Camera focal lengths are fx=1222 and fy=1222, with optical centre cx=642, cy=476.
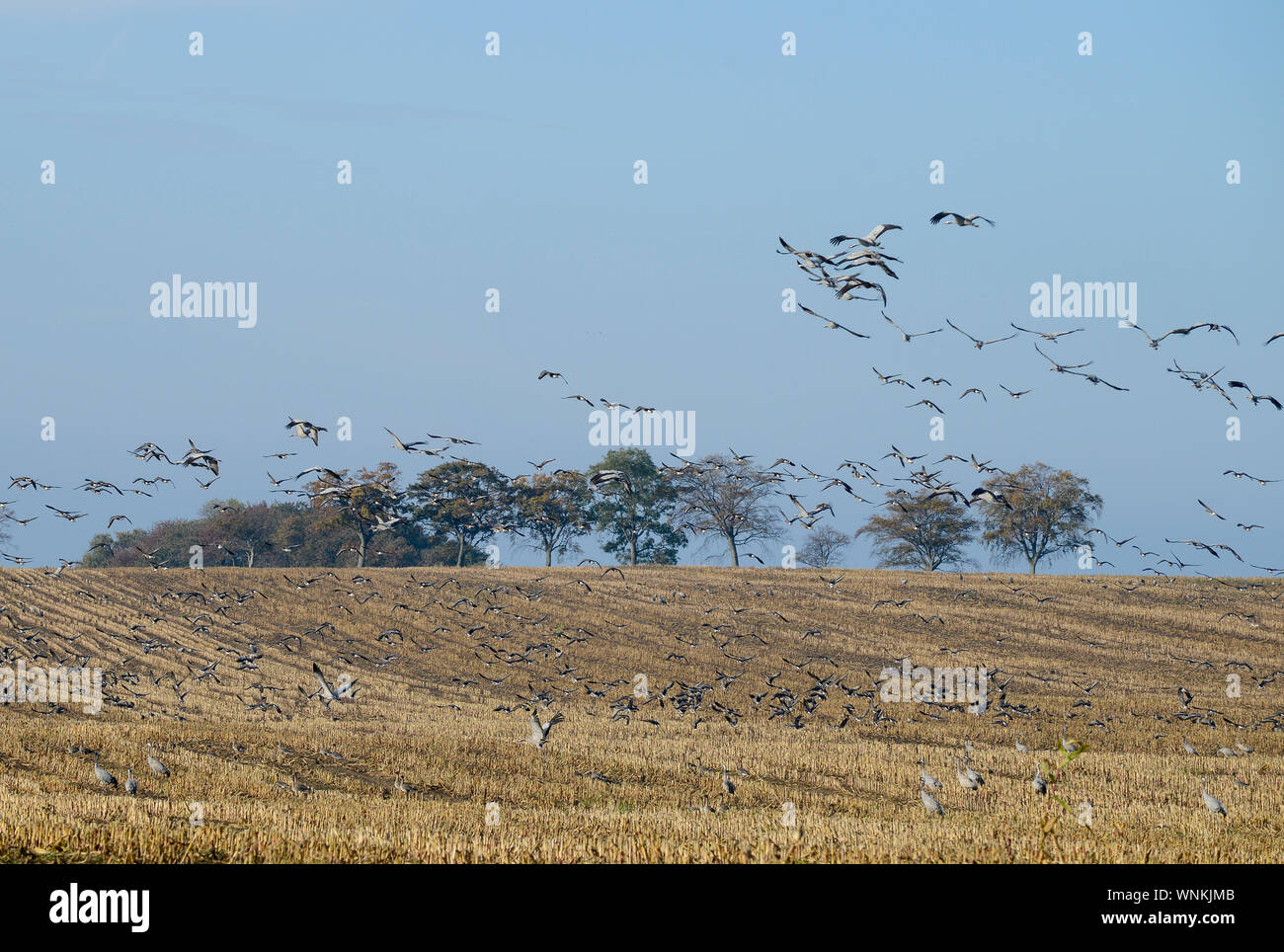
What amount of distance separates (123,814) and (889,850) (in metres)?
10.9

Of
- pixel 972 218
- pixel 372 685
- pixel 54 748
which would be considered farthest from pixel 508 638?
pixel 972 218

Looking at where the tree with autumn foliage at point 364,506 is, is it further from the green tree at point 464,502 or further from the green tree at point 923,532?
the green tree at point 923,532

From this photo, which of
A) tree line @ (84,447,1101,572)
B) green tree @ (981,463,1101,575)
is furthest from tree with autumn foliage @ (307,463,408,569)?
green tree @ (981,463,1101,575)

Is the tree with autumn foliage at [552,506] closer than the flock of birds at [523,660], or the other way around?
the flock of birds at [523,660]

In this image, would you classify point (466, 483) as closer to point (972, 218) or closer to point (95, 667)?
point (95, 667)

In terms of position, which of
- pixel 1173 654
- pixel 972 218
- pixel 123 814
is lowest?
pixel 1173 654

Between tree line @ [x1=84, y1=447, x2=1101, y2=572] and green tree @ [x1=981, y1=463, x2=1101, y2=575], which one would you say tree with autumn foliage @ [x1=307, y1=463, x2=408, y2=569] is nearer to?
tree line @ [x1=84, y1=447, x2=1101, y2=572]

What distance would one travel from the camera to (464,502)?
116m

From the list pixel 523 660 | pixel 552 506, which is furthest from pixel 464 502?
pixel 523 660

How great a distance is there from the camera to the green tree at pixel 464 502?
116 meters

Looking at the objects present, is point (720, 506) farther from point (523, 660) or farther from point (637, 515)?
point (523, 660)

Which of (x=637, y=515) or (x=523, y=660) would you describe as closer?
(x=523, y=660)

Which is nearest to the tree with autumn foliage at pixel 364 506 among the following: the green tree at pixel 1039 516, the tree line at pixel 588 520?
the tree line at pixel 588 520

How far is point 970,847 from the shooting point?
15.6 meters
